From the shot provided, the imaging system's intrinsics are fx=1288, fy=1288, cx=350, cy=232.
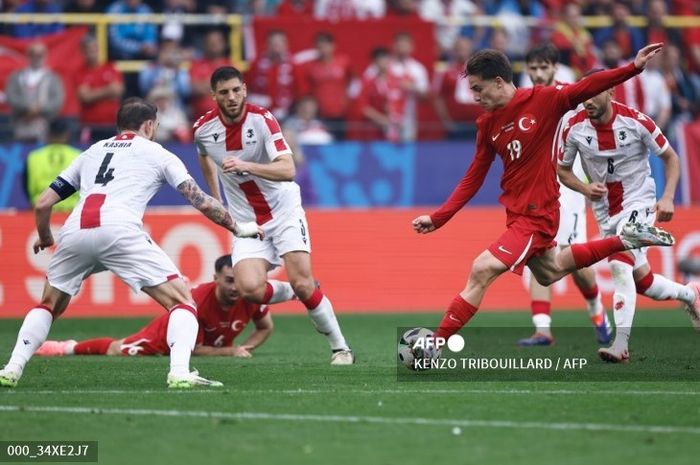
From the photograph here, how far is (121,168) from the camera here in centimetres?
917

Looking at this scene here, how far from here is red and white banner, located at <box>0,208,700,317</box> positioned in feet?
56.6

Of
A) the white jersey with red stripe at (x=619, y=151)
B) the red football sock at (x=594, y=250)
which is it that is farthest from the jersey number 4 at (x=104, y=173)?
the white jersey with red stripe at (x=619, y=151)

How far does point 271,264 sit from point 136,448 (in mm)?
4614

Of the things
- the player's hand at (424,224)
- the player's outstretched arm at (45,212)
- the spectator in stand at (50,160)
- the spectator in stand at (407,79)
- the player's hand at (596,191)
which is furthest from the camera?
the spectator in stand at (407,79)

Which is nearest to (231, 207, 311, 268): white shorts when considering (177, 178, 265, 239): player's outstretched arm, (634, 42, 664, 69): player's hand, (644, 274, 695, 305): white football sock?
(177, 178, 265, 239): player's outstretched arm

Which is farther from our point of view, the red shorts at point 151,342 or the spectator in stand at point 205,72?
Answer: the spectator in stand at point 205,72

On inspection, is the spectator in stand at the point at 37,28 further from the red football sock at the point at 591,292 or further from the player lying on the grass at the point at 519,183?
the player lying on the grass at the point at 519,183

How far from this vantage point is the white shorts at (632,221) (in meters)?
11.0

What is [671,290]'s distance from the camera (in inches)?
441

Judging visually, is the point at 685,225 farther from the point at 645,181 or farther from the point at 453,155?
the point at 645,181

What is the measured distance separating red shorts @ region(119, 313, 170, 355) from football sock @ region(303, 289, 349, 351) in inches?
62.2

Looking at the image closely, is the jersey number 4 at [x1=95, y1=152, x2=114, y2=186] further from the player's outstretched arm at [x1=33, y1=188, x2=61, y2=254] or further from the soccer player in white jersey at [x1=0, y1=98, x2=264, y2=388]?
the player's outstretched arm at [x1=33, y1=188, x2=61, y2=254]

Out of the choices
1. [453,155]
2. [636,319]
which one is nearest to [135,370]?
[636,319]

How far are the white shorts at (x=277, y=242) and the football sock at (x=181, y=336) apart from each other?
2201 mm
